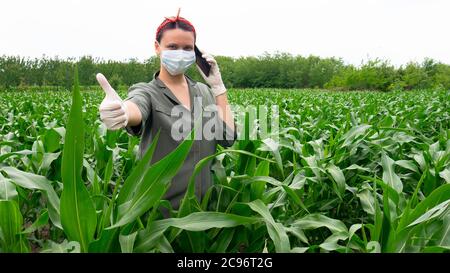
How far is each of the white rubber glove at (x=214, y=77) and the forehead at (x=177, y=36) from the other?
0.49 ft

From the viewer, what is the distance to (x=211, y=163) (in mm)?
1874

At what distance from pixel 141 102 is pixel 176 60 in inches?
11.5

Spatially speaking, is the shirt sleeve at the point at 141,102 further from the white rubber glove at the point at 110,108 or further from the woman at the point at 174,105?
the white rubber glove at the point at 110,108

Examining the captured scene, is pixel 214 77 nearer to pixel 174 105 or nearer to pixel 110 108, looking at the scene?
pixel 174 105

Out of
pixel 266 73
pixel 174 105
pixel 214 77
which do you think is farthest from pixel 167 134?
pixel 266 73

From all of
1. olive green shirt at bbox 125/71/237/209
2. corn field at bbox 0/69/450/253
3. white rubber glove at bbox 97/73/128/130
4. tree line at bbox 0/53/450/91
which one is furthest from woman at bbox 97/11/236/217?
tree line at bbox 0/53/450/91

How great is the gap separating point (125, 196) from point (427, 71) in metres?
56.3

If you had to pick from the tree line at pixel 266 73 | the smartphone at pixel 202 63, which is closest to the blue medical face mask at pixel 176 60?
the smartphone at pixel 202 63

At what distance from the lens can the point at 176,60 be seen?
1825 mm

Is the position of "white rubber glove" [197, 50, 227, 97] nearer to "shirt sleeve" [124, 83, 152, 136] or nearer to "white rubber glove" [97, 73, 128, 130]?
"shirt sleeve" [124, 83, 152, 136]

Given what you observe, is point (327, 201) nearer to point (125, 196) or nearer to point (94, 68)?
point (125, 196)

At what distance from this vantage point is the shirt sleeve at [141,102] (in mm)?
1663

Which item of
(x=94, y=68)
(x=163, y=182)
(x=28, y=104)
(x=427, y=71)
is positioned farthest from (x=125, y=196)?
(x=427, y=71)

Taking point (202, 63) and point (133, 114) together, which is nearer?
point (133, 114)
